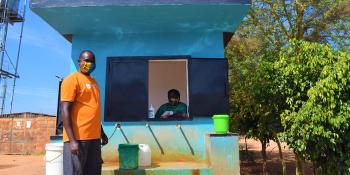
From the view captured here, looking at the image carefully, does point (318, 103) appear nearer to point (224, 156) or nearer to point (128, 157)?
point (224, 156)

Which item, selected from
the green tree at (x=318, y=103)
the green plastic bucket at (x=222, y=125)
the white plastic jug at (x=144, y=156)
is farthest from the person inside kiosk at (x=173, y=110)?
the green tree at (x=318, y=103)

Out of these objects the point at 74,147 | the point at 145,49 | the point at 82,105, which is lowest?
the point at 74,147

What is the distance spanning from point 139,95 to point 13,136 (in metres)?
15.9

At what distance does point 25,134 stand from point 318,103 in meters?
17.1

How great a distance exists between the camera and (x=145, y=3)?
507 cm

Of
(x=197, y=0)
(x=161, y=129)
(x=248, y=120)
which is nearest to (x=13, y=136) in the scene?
(x=248, y=120)

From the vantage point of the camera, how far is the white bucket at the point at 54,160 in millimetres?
4543

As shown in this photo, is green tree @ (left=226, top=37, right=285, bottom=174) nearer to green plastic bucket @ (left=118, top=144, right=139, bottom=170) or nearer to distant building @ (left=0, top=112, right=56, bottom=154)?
green plastic bucket @ (left=118, top=144, right=139, bottom=170)

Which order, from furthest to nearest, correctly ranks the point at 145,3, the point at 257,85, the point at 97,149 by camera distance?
the point at 257,85, the point at 145,3, the point at 97,149

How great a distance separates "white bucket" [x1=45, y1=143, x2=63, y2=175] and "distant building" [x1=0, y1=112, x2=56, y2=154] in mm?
14949

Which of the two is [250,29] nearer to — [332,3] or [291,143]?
[332,3]

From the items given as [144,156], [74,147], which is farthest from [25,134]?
[74,147]

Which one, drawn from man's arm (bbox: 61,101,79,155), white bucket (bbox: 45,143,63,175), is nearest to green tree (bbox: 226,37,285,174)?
white bucket (bbox: 45,143,63,175)

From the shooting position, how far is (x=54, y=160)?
4.57 metres
